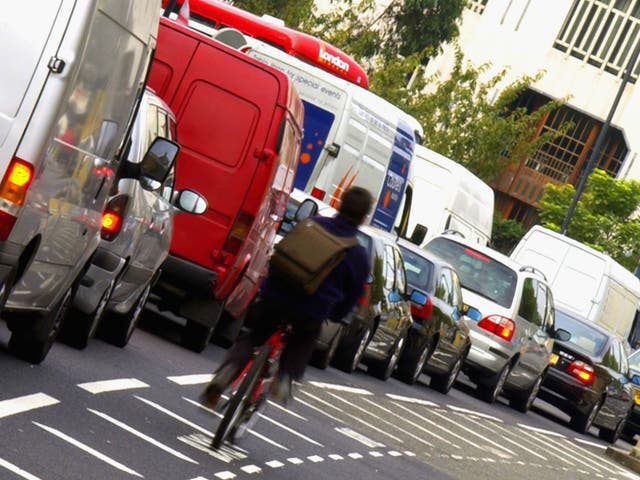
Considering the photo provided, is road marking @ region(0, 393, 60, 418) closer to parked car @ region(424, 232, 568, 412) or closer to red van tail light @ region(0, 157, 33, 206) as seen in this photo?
red van tail light @ region(0, 157, 33, 206)

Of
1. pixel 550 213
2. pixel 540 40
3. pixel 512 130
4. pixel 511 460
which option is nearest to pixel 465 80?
pixel 512 130

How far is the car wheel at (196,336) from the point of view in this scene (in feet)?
57.5

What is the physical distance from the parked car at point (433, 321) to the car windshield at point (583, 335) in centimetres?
622

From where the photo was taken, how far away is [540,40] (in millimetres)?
74312

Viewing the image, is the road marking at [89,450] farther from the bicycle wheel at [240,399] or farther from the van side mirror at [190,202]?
the van side mirror at [190,202]

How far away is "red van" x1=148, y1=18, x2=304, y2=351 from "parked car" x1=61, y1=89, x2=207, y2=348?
113 cm

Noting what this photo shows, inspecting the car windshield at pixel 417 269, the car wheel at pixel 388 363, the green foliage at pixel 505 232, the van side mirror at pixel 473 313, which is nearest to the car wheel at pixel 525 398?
the van side mirror at pixel 473 313

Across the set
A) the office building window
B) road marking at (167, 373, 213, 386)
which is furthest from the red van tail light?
the office building window

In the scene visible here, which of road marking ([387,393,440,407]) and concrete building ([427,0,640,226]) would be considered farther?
concrete building ([427,0,640,226])

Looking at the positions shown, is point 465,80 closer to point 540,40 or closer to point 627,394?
point 540,40

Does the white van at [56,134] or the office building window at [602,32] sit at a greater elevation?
the office building window at [602,32]

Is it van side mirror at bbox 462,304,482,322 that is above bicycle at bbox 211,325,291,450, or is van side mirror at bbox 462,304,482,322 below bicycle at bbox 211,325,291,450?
above

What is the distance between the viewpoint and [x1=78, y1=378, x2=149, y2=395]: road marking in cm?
1224

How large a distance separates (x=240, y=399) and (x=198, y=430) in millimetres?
592
